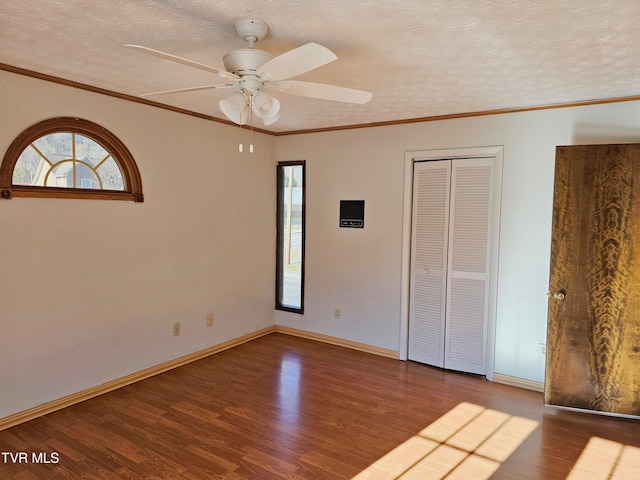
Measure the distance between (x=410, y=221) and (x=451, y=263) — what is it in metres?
0.55

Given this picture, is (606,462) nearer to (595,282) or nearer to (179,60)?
→ (595,282)

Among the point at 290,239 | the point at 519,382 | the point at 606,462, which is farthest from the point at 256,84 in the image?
the point at 519,382

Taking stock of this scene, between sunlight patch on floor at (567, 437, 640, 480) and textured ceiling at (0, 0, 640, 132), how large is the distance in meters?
2.30

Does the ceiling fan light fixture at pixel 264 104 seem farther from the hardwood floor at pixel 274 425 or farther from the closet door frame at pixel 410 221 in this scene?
the closet door frame at pixel 410 221

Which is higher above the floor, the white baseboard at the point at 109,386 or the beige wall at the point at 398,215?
the beige wall at the point at 398,215

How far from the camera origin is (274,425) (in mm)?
2846

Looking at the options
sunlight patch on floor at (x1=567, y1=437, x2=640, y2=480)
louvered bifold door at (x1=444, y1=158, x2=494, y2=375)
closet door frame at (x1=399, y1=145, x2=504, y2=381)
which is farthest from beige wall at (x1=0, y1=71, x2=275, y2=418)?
sunlight patch on floor at (x1=567, y1=437, x2=640, y2=480)

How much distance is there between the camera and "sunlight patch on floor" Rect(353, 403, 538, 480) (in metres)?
2.37

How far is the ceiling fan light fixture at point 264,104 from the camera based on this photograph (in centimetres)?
195

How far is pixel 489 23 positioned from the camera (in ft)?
6.29

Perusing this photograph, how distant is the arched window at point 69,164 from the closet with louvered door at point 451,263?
2.53m

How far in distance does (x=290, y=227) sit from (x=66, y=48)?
292 centimetres

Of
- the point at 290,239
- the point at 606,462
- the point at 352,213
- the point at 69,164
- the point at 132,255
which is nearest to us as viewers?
the point at 606,462

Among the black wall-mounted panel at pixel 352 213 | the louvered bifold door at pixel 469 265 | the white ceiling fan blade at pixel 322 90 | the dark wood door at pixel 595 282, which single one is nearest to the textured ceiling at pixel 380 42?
the white ceiling fan blade at pixel 322 90
